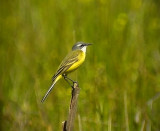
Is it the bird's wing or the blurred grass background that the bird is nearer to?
the bird's wing

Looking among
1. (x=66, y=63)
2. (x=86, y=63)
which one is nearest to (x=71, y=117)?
(x=66, y=63)

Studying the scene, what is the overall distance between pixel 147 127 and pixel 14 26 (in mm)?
4171

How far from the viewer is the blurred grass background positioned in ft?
18.2

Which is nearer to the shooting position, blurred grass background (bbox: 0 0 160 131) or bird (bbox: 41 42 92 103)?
bird (bbox: 41 42 92 103)

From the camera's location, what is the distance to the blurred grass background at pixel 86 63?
219 inches

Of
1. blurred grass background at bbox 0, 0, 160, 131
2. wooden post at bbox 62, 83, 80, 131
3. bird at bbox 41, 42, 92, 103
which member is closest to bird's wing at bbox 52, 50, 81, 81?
bird at bbox 41, 42, 92, 103

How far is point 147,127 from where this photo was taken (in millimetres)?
5199

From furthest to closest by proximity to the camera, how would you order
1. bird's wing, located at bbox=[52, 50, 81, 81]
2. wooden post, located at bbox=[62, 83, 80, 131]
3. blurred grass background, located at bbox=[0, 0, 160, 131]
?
blurred grass background, located at bbox=[0, 0, 160, 131] < bird's wing, located at bbox=[52, 50, 81, 81] < wooden post, located at bbox=[62, 83, 80, 131]

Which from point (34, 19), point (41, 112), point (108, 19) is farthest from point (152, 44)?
point (41, 112)

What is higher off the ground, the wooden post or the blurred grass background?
the blurred grass background

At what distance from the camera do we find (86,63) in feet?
21.1

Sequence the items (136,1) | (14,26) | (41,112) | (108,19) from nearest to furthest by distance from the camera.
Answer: (41,112) < (108,19) < (136,1) < (14,26)

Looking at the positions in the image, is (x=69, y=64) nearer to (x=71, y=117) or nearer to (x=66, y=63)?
(x=66, y=63)

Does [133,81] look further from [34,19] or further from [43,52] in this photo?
[34,19]
